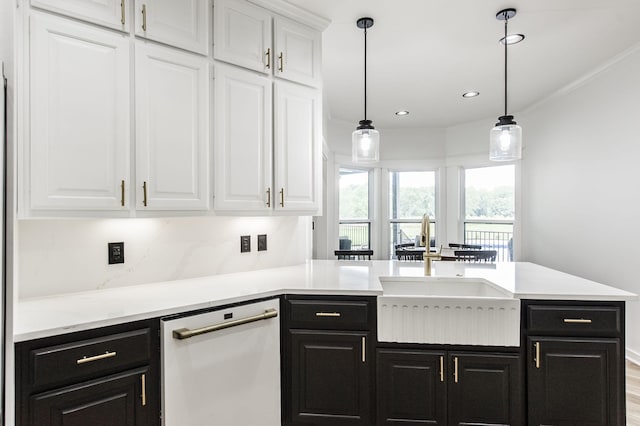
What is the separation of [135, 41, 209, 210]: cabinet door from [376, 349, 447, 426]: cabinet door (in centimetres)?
137

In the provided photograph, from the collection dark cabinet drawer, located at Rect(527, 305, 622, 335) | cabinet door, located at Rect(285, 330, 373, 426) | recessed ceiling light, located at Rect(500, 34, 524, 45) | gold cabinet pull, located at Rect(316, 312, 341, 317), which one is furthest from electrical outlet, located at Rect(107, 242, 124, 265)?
recessed ceiling light, located at Rect(500, 34, 524, 45)

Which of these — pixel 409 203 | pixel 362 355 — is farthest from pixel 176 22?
pixel 409 203

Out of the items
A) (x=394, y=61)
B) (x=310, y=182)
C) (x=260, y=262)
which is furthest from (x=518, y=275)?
(x=394, y=61)

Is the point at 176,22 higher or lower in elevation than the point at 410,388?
higher

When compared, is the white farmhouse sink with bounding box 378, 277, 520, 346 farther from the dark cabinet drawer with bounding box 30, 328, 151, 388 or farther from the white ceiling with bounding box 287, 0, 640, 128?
the white ceiling with bounding box 287, 0, 640, 128

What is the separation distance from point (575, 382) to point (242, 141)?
2238mm

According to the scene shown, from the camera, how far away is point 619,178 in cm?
339

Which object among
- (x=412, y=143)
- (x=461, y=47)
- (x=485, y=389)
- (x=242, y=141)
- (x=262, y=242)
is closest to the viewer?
(x=485, y=389)

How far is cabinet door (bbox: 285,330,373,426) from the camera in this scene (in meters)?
2.03

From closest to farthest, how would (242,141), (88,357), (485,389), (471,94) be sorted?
(88,357)
(485,389)
(242,141)
(471,94)

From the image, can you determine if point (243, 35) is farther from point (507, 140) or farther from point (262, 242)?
point (507, 140)

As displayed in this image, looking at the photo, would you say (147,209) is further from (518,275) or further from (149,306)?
(518,275)

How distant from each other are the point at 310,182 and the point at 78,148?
4.51 ft

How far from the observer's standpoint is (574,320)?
6.26 feet
